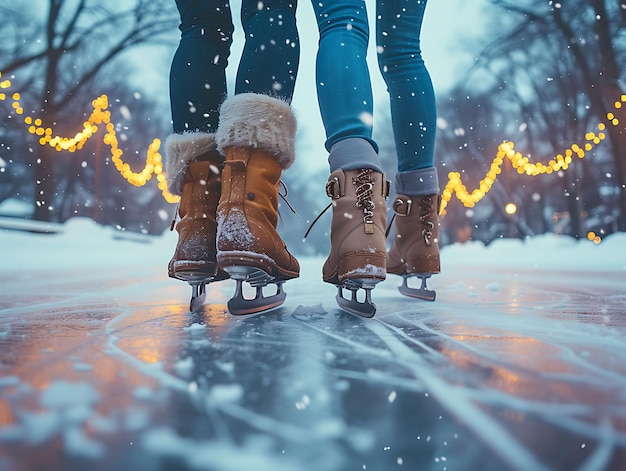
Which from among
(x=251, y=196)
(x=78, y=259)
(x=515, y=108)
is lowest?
(x=78, y=259)

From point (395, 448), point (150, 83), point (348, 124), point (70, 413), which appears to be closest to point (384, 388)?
point (395, 448)

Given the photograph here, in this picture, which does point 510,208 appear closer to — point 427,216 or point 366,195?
point 427,216

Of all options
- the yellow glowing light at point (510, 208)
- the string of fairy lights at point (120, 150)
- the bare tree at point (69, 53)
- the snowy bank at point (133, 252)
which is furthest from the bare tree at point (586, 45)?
the bare tree at point (69, 53)

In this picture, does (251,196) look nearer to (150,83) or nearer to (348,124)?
(348,124)

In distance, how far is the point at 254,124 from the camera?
34.4 inches

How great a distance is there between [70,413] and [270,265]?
0.52 m

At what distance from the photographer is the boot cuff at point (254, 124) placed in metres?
0.87

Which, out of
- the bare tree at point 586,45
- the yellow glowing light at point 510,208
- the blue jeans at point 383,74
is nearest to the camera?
the blue jeans at point 383,74

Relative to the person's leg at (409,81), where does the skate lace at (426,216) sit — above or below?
below

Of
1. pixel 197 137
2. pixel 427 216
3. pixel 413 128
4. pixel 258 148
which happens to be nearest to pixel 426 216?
pixel 427 216

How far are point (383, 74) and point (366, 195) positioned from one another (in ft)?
1.67

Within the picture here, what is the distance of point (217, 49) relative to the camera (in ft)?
3.39

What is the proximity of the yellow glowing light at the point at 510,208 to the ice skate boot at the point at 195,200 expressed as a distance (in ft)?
30.4

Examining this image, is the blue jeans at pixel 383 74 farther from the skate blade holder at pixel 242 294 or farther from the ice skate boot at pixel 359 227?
the skate blade holder at pixel 242 294
